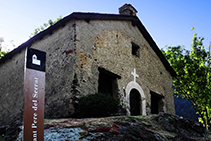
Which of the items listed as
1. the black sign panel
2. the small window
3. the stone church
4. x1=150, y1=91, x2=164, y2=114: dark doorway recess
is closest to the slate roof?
the stone church

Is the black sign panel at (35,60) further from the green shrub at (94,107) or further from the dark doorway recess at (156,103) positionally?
the dark doorway recess at (156,103)

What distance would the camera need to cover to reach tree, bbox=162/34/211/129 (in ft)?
57.1

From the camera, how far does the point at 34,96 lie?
3100mm

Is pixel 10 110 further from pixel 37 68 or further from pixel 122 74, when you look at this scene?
pixel 37 68

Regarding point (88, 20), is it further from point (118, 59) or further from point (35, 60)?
point (35, 60)

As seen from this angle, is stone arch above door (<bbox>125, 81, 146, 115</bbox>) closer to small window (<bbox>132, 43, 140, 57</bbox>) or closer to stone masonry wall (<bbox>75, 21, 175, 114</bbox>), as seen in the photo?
stone masonry wall (<bbox>75, 21, 175, 114</bbox>)

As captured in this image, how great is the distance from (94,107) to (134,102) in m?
4.03

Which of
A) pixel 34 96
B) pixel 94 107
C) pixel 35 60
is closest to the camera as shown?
pixel 34 96

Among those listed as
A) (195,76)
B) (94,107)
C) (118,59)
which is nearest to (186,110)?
(195,76)

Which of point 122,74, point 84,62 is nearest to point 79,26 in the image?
point 84,62

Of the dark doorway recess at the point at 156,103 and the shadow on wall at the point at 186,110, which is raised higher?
the dark doorway recess at the point at 156,103

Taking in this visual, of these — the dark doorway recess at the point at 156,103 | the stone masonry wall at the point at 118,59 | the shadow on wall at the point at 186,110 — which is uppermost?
the stone masonry wall at the point at 118,59

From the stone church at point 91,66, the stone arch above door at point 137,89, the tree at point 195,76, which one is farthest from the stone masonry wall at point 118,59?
the tree at point 195,76

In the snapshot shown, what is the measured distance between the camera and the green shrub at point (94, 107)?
24.8 ft
